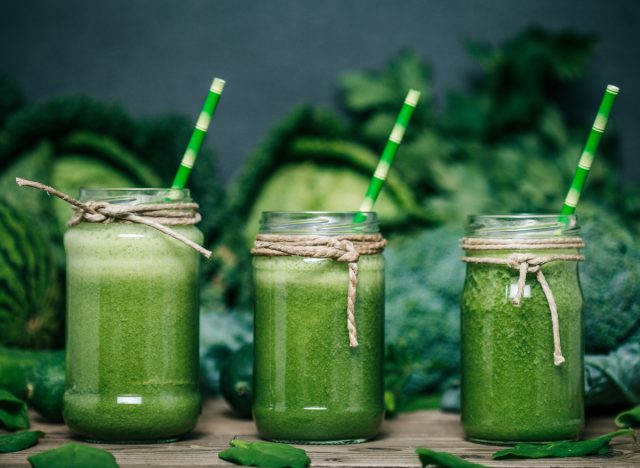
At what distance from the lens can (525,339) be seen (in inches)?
51.6

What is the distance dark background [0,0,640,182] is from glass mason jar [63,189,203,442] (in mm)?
1025

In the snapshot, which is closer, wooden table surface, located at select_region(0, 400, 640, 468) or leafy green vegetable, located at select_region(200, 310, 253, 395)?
wooden table surface, located at select_region(0, 400, 640, 468)

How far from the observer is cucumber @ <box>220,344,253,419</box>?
155cm

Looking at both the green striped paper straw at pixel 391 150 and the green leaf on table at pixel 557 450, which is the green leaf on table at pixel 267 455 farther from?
the green striped paper straw at pixel 391 150

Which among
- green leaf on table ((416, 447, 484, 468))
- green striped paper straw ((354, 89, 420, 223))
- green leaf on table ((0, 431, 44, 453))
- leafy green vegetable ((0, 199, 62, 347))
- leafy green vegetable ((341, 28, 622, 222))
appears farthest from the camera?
leafy green vegetable ((341, 28, 622, 222))

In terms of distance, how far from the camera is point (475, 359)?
135 centimetres

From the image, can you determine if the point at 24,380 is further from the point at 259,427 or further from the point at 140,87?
the point at 140,87

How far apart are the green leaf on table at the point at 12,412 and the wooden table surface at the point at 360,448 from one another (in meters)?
0.05

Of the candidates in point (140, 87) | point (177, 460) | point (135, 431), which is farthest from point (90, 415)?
point (140, 87)

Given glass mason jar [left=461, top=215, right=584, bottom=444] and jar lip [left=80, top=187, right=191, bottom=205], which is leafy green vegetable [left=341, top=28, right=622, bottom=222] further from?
jar lip [left=80, top=187, right=191, bottom=205]

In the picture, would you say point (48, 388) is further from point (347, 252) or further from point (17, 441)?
point (347, 252)

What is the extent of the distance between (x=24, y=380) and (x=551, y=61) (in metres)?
1.52

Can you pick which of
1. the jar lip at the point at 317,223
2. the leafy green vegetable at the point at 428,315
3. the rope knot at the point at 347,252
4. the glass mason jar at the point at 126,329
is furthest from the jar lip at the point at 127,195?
the leafy green vegetable at the point at 428,315

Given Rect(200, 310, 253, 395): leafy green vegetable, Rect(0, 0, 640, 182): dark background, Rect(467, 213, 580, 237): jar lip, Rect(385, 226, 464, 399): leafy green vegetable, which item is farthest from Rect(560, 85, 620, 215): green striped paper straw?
Rect(0, 0, 640, 182): dark background
